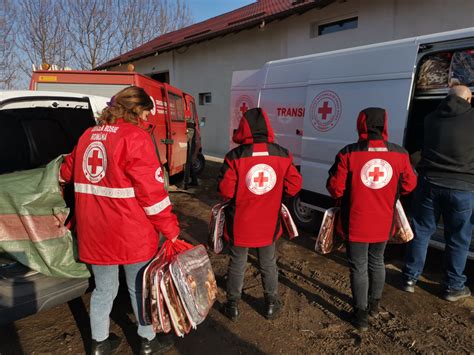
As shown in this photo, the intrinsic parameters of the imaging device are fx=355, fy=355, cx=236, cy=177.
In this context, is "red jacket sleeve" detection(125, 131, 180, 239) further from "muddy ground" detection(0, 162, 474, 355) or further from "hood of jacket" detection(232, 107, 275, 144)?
"muddy ground" detection(0, 162, 474, 355)

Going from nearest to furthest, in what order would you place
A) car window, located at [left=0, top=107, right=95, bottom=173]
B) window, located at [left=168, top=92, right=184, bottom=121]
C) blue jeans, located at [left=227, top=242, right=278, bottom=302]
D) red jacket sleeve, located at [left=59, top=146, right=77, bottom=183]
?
1. red jacket sleeve, located at [left=59, top=146, right=77, bottom=183]
2. blue jeans, located at [left=227, top=242, right=278, bottom=302]
3. car window, located at [left=0, top=107, right=95, bottom=173]
4. window, located at [left=168, top=92, right=184, bottom=121]

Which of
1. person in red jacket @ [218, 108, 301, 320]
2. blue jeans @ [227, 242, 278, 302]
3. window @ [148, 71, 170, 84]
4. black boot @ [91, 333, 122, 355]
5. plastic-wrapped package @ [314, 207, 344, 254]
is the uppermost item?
window @ [148, 71, 170, 84]

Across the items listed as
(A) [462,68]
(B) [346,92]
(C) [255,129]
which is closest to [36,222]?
(C) [255,129]

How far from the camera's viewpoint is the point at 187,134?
8133mm

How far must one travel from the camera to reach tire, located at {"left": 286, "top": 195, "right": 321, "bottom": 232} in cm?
504

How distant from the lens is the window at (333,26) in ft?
28.4

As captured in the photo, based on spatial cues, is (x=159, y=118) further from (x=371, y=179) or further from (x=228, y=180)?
(x=371, y=179)

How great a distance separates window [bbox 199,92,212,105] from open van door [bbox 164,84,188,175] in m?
5.77

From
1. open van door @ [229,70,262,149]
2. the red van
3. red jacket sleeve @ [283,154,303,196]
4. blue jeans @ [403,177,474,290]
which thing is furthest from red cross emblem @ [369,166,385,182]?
the red van

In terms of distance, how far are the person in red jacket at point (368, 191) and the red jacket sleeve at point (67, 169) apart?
190 centimetres

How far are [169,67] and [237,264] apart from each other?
574 inches

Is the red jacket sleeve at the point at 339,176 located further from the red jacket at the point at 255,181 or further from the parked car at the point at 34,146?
the parked car at the point at 34,146

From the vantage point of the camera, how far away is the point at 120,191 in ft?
6.73

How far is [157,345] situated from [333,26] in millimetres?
8883
